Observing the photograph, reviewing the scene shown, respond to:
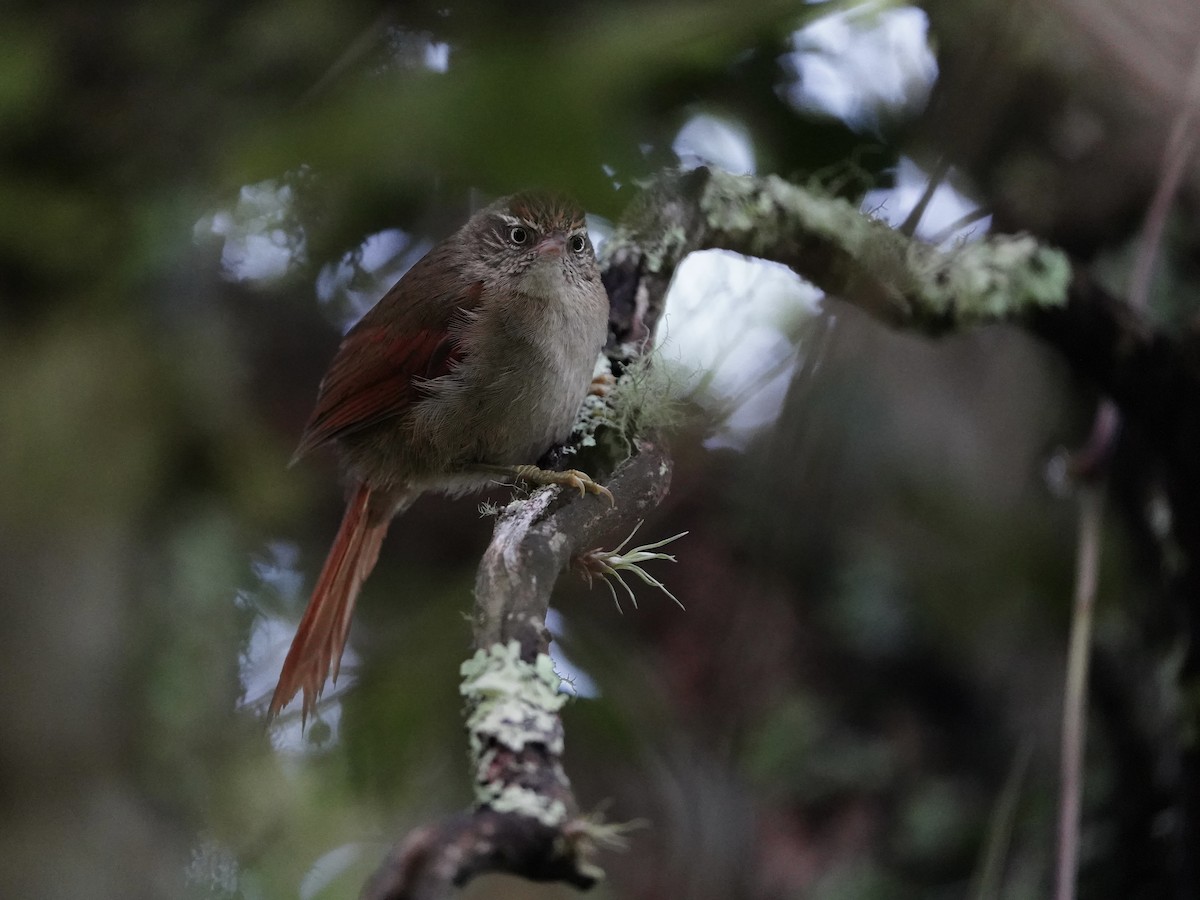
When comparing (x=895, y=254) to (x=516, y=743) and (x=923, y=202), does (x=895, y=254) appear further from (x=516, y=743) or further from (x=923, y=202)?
(x=516, y=743)

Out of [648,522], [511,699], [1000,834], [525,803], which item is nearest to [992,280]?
[648,522]

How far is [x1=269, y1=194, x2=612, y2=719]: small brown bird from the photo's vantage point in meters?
2.55

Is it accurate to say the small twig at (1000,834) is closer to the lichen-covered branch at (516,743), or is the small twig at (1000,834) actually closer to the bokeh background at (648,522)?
Result: the bokeh background at (648,522)

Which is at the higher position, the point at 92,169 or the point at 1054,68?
the point at 1054,68

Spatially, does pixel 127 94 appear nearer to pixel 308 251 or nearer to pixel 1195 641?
pixel 308 251

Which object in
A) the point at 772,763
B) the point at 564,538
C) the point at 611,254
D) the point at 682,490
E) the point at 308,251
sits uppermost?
the point at 564,538

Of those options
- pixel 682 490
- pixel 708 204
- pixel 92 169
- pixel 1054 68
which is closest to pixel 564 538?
pixel 708 204

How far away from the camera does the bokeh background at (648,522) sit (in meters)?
2.37

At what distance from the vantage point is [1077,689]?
8.38ft

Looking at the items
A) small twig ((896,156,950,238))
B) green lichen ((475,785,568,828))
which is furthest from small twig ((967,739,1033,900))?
green lichen ((475,785,568,828))

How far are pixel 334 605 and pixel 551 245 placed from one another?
1051 millimetres

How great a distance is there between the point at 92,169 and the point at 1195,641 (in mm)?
2793

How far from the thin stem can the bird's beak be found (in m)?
1.46

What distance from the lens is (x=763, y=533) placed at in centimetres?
310
